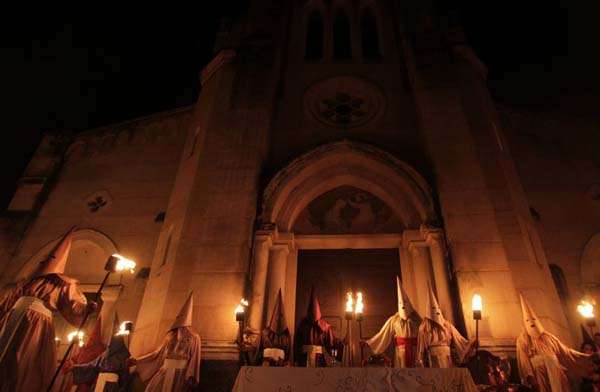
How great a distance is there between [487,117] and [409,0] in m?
6.48

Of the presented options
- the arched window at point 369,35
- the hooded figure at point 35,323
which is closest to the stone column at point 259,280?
the hooded figure at point 35,323

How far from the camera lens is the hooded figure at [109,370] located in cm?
748

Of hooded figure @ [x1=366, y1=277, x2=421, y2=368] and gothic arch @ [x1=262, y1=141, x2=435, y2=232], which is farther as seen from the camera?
gothic arch @ [x1=262, y1=141, x2=435, y2=232]

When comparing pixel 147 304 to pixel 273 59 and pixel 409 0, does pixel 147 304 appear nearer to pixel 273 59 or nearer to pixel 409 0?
pixel 273 59

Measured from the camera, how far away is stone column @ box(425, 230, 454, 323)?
31.7ft

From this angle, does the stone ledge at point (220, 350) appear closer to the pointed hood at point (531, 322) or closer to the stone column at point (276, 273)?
the stone column at point (276, 273)

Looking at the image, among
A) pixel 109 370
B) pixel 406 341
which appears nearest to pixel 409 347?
pixel 406 341

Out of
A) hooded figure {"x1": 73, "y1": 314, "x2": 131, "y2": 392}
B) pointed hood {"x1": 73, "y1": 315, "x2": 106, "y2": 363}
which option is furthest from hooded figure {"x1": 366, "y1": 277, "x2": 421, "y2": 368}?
pointed hood {"x1": 73, "y1": 315, "x2": 106, "y2": 363}

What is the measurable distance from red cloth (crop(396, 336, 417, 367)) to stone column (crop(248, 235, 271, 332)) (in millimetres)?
3106

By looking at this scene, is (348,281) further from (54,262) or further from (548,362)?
(54,262)

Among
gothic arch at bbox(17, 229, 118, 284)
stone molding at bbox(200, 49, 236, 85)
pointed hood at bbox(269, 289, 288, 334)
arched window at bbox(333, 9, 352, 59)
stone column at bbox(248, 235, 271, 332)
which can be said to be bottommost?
pointed hood at bbox(269, 289, 288, 334)

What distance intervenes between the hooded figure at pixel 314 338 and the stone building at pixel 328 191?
1.24 meters

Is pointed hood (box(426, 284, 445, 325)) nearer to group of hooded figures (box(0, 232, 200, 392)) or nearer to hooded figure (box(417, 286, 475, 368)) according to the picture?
hooded figure (box(417, 286, 475, 368))

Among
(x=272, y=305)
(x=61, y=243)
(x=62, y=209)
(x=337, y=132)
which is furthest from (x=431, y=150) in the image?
(x=62, y=209)
